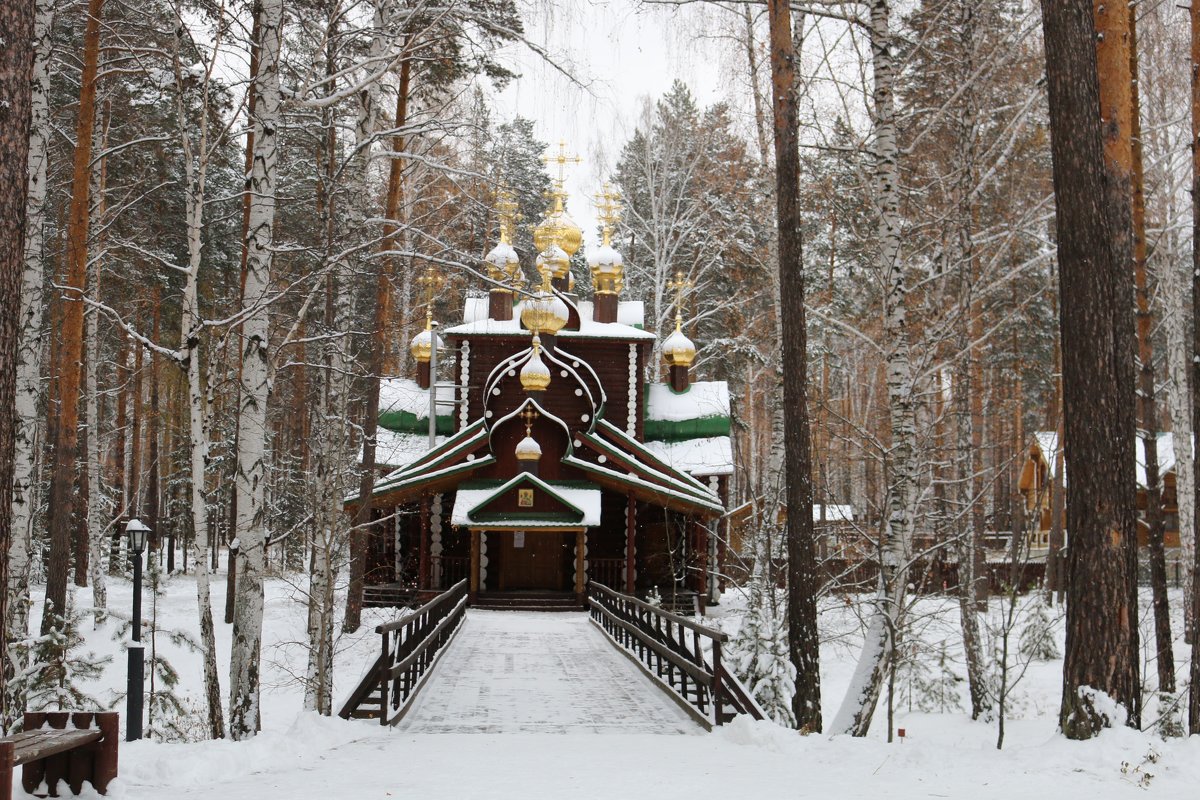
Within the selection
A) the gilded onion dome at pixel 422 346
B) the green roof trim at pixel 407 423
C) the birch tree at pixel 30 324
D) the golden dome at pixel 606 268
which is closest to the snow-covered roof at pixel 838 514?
the birch tree at pixel 30 324

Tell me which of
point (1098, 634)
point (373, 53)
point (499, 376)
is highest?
point (373, 53)

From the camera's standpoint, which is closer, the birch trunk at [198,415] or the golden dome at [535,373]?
the birch trunk at [198,415]

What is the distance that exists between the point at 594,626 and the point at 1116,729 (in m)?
13.5

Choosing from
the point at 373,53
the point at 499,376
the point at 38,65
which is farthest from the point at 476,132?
the point at 499,376

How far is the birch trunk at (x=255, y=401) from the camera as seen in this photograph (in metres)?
8.73

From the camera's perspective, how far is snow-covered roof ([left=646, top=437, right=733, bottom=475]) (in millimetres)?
26797

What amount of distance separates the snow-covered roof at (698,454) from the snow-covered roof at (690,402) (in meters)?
0.68

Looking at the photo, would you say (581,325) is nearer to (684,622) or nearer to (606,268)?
(606,268)

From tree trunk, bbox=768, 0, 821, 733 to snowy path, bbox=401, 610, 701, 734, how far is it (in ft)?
3.90

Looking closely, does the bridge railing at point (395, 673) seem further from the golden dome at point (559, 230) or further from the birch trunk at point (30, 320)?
the golden dome at point (559, 230)

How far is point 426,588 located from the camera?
25.1 metres

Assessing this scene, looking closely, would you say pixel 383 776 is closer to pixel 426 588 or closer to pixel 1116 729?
pixel 1116 729

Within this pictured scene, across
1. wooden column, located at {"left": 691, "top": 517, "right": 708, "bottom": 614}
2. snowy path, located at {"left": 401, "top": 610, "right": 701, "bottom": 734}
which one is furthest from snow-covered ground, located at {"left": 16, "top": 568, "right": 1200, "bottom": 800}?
wooden column, located at {"left": 691, "top": 517, "right": 708, "bottom": 614}

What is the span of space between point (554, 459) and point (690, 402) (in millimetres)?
4658
